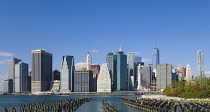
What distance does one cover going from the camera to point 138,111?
9581cm

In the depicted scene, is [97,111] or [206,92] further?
[206,92]

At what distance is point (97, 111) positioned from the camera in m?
101

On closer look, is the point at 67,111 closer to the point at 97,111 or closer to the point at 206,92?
the point at 97,111

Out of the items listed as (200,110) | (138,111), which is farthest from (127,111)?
(200,110)

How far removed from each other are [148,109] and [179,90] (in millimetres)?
99375

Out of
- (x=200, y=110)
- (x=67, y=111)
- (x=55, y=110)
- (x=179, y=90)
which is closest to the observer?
(x=200, y=110)

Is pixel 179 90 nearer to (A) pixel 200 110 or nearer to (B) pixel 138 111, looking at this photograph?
(B) pixel 138 111

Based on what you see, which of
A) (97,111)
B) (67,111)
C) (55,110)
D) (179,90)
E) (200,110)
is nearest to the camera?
(200,110)

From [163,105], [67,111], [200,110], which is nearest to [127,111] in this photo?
[163,105]

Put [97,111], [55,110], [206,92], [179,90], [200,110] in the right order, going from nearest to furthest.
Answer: [200,110] < [55,110] < [97,111] < [206,92] < [179,90]

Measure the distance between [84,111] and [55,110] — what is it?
54.4 ft

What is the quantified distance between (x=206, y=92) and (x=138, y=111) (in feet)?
155

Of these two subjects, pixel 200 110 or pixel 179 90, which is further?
pixel 179 90

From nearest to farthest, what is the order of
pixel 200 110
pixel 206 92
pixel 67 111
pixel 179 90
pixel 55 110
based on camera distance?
pixel 200 110 < pixel 55 110 < pixel 67 111 < pixel 206 92 < pixel 179 90
